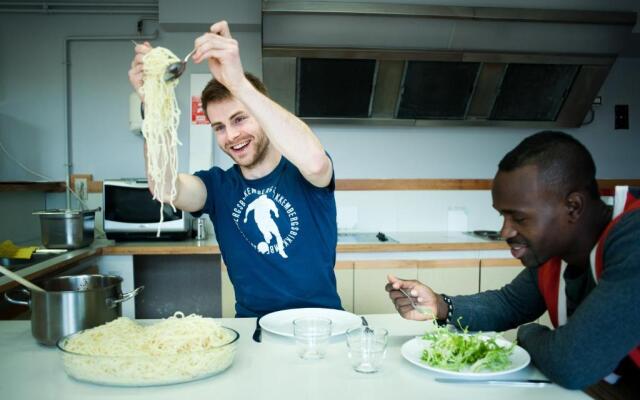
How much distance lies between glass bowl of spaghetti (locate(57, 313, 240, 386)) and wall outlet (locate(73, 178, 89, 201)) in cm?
317

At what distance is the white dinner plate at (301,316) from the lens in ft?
4.82

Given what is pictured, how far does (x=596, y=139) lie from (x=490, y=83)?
119cm

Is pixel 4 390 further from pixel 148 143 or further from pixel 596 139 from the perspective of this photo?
pixel 596 139

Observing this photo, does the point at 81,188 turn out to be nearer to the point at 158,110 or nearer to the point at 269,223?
the point at 269,223

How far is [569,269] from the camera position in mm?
1464

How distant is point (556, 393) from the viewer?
3.74 ft

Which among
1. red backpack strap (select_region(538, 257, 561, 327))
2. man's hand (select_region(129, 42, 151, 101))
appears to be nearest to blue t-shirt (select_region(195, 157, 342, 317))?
man's hand (select_region(129, 42, 151, 101))

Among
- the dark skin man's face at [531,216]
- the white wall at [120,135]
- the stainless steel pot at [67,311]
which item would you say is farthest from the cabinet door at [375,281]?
the stainless steel pot at [67,311]

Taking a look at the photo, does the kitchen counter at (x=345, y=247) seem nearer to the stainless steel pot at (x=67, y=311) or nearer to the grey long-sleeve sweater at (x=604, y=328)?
the stainless steel pot at (x=67, y=311)

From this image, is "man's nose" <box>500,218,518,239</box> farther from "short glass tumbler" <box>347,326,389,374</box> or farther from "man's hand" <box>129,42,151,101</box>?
"man's hand" <box>129,42,151,101</box>

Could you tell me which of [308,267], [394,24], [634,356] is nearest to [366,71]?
[394,24]

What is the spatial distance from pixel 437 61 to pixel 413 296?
9.03 ft

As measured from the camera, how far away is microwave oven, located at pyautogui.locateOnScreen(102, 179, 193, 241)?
11.9 ft

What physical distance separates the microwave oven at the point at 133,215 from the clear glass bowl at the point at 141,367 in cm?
253
